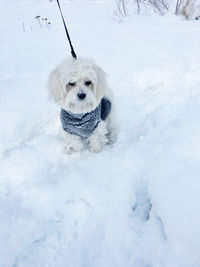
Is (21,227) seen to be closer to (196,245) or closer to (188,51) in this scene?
(196,245)

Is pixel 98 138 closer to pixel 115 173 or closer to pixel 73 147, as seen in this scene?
pixel 73 147

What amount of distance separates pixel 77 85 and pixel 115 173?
3.15ft

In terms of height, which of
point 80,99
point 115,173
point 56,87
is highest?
point 56,87

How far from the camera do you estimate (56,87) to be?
258 cm

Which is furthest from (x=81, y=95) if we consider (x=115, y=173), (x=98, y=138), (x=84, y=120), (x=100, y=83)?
(x=115, y=173)

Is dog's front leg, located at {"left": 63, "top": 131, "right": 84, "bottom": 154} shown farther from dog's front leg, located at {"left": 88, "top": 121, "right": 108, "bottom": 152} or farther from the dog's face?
the dog's face

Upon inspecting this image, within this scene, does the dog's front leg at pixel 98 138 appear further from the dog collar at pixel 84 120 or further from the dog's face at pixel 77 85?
the dog's face at pixel 77 85

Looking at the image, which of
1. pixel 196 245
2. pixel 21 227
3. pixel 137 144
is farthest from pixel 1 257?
pixel 137 144

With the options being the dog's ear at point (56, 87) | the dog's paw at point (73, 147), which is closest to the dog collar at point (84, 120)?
the dog's paw at point (73, 147)

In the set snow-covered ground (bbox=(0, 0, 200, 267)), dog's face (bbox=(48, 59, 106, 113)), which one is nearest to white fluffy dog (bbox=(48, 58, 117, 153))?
dog's face (bbox=(48, 59, 106, 113))

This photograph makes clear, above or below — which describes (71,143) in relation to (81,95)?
below

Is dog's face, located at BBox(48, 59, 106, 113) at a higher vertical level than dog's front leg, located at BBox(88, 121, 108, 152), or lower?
higher

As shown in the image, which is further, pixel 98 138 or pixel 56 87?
pixel 98 138

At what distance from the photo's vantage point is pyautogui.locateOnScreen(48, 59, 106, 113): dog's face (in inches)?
98.4
